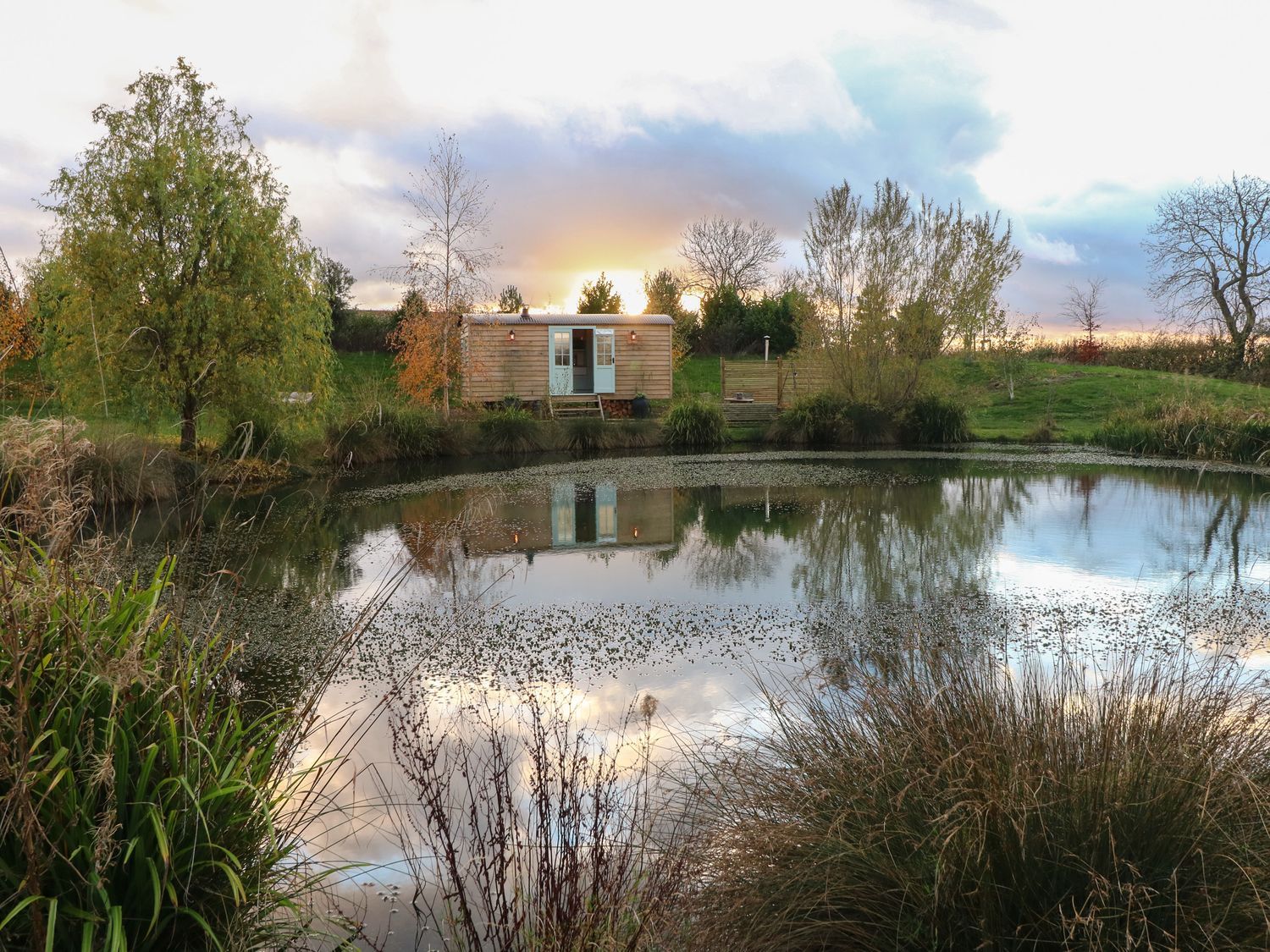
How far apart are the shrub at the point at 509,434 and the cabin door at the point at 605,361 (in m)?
7.58

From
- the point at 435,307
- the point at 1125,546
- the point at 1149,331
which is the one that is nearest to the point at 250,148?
the point at 435,307

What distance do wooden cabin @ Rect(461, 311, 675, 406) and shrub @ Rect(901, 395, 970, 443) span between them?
9009 millimetres

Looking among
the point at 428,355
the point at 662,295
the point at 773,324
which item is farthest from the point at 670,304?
the point at 428,355

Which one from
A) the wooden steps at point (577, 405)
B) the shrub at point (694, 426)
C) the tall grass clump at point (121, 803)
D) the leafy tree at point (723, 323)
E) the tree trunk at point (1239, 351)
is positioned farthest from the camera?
the leafy tree at point (723, 323)

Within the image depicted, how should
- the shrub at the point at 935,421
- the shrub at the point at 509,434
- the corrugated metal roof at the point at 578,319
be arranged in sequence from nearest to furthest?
the shrub at the point at 509,434 → the shrub at the point at 935,421 → the corrugated metal roof at the point at 578,319

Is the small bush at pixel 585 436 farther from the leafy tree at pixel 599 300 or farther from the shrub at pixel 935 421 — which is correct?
the leafy tree at pixel 599 300

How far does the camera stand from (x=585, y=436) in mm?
22109

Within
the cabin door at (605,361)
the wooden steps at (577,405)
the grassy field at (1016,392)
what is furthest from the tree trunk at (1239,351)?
the wooden steps at (577,405)

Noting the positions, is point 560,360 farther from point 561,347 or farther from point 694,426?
point 694,426

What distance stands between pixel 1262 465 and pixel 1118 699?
17062 millimetres

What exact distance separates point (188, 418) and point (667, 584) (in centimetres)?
1088

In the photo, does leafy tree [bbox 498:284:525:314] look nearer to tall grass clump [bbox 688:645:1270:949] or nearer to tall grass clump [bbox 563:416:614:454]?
tall grass clump [bbox 563:416:614:454]

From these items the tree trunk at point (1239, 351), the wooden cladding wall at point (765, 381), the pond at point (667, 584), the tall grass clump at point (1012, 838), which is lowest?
the pond at point (667, 584)

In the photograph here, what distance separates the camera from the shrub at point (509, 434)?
69.5 ft
